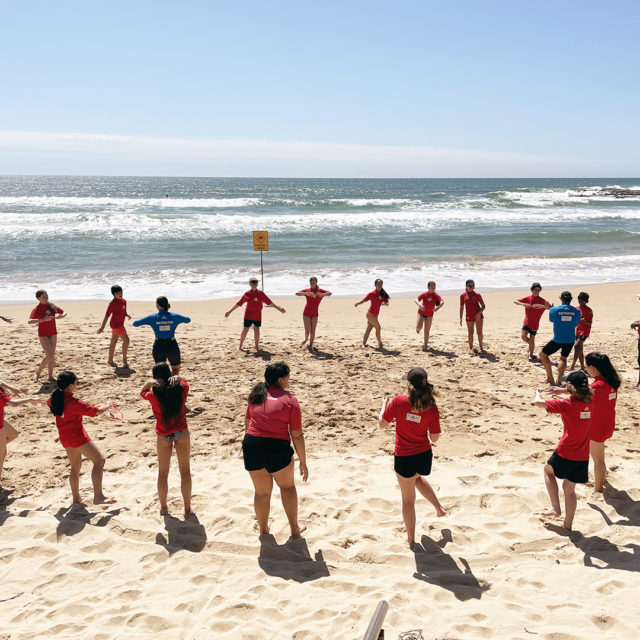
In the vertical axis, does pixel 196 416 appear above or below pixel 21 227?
below

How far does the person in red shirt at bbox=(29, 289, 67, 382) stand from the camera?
8445 millimetres

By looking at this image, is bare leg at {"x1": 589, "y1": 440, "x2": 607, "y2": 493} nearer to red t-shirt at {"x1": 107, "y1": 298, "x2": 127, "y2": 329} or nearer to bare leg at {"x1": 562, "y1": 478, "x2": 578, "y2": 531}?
bare leg at {"x1": 562, "y1": 478, "x2": 578, "y2": 531}

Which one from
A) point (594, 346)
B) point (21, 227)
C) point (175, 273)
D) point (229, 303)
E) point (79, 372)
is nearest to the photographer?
point (79, 372)

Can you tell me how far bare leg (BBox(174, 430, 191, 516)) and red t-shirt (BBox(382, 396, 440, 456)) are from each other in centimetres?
180

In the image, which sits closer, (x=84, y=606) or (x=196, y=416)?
(x=84, y=606)

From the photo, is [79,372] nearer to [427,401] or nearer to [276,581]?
[276,581]

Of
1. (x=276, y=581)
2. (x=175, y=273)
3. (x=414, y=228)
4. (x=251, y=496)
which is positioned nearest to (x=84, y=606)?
(x=276, y=581)

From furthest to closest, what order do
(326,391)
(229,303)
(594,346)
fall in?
1. (229,303)
2. (594,346)
3. (326,391)

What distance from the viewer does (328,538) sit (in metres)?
4.51

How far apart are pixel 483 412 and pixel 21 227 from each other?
36.4 m

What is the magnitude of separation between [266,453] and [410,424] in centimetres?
114

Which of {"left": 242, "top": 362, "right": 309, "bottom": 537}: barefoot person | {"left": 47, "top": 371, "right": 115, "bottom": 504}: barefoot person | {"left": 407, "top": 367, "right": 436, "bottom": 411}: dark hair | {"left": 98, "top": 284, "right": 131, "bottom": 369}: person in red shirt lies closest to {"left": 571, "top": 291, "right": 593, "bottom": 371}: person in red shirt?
{"left": 407, "top": 367, "right": 436, "bottom": 411}: dark hair

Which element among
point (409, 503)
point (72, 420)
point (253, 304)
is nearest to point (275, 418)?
point (409, 503)

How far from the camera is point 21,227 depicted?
35.4 metres
